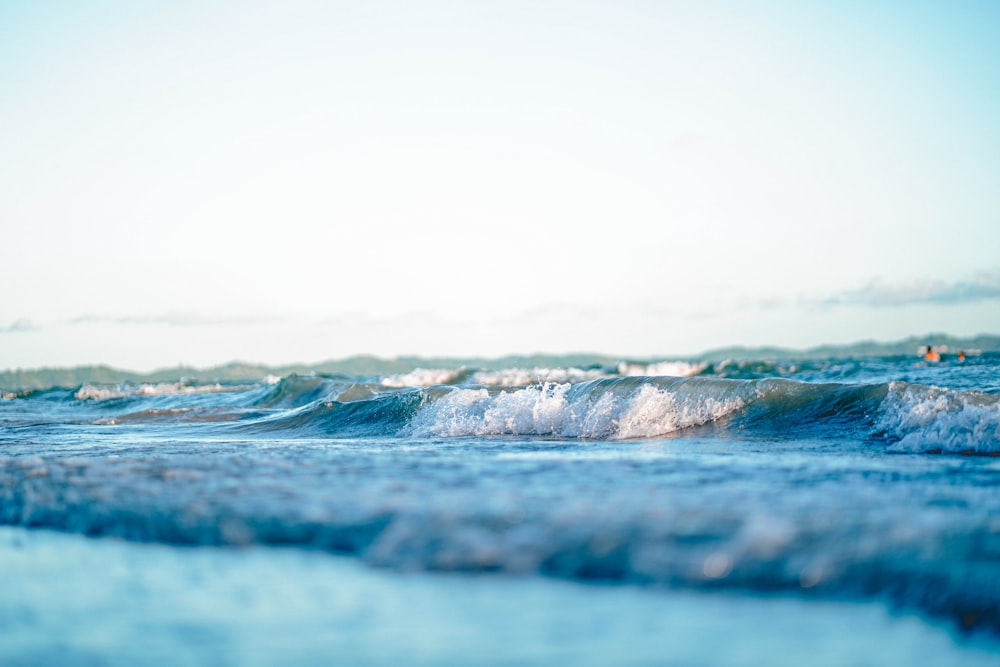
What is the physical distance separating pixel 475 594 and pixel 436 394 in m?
9.67

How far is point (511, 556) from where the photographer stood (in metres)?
3.73

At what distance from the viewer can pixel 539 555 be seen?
373 cm

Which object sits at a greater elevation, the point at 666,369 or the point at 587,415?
the point at 666,369

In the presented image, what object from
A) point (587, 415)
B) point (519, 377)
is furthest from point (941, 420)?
point (519, 377)

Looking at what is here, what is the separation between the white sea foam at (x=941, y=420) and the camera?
306 inches

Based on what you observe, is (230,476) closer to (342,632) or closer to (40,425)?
(342,632)

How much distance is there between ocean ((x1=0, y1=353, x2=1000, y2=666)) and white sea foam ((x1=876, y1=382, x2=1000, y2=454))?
0.15 ft

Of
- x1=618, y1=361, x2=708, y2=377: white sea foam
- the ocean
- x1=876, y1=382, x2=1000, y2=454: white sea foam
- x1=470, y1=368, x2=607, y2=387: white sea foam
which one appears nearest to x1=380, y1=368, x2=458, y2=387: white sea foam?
x1=470, y1=368, x2=607, y2=387: white sea foam

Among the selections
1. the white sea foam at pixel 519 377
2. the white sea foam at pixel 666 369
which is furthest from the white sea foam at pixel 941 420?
the white sea foam at pixel 666 369

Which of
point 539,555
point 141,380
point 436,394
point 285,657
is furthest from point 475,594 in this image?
point 141,380

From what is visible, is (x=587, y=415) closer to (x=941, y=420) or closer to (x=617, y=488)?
(x=941, y=420)

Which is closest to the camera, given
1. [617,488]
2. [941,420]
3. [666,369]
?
[617,488]

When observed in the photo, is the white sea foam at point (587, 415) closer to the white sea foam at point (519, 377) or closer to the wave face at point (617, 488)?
the wave face at point (617, 488)

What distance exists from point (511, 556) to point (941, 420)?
614cm
